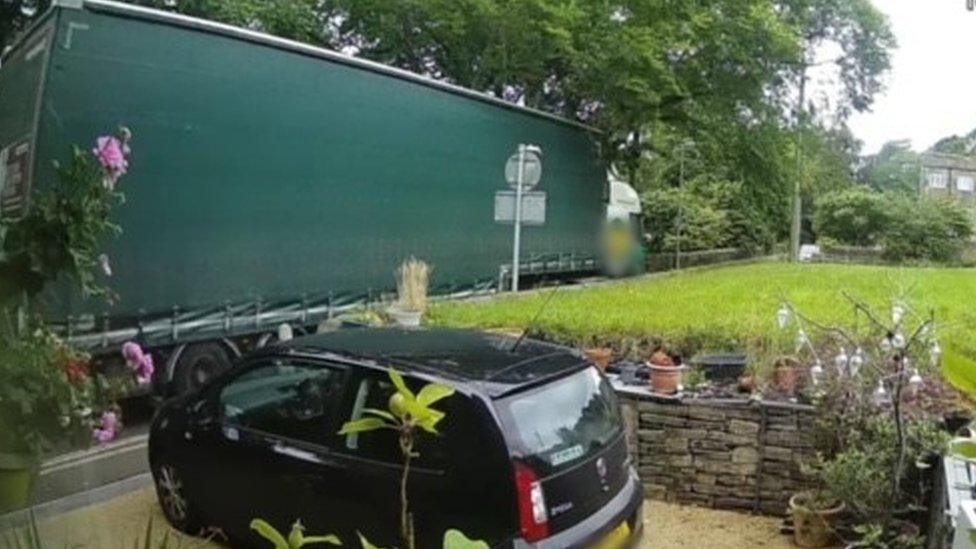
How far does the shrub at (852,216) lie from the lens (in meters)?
23.7

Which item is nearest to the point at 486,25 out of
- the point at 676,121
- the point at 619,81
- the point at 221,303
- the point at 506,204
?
the point at 619,81

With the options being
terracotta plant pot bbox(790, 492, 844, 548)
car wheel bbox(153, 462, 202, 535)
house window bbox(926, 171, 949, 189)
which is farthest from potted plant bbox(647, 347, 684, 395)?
house window bbox(926, 171, 949, 189)

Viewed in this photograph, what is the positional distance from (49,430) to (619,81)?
13.5m

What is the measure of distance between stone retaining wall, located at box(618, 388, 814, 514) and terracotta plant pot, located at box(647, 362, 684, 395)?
0.08 meters

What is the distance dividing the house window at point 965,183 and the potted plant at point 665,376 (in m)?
11.1

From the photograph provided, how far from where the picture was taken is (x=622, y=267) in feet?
50.7

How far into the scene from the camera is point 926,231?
21.2 meters

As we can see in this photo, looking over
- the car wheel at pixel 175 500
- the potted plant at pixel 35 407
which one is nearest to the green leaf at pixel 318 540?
the potted plant at pixel 35 407

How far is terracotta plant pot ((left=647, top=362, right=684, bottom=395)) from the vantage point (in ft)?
16.6

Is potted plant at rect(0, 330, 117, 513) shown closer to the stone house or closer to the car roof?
the car roof

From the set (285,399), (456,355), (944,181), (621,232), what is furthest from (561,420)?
(944,181)

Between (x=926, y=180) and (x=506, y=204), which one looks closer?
(x=506, y=204)

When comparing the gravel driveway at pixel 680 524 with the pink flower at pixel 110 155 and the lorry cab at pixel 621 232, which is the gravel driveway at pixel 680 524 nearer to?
the pink flower at pixel 110 155

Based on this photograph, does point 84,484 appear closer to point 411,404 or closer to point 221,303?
point 221,303
